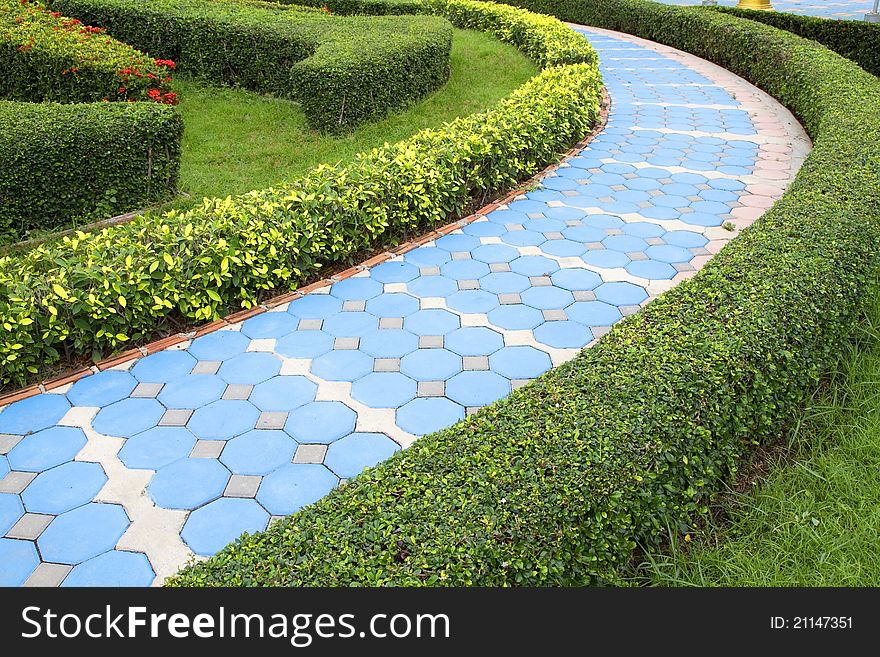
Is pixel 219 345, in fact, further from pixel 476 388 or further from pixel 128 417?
pixel 476 388

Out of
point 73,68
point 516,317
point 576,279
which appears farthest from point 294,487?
point 73,68

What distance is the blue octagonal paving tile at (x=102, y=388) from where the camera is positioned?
4113mm

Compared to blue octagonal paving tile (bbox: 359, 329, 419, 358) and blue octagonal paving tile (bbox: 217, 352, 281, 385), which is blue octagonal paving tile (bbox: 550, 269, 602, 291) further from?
blue octagonal paving tile (bbox: 217, 352, 281, 385)

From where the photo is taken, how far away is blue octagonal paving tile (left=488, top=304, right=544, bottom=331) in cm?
481

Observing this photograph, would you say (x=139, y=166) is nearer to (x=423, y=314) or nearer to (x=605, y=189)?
(x=423, y=314)

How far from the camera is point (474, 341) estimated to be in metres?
4.65

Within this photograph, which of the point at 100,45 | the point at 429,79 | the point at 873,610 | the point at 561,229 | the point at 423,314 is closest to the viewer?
the point at 873,610

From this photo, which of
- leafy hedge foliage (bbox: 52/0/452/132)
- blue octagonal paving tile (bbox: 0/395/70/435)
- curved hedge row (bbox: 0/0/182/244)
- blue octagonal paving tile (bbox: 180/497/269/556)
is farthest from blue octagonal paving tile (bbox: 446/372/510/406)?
leafy hedge foliage (bbox: 52/0/452/132)

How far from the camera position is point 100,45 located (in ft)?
29.6

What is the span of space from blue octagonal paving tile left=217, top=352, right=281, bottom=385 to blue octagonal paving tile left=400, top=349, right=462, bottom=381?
0.76 m

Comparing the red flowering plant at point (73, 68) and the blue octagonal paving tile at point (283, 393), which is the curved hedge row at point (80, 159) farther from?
the blue octagonal paving tile at point (283, 393)

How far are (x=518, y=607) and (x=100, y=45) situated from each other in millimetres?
9004

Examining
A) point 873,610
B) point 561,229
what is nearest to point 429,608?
point 873,610

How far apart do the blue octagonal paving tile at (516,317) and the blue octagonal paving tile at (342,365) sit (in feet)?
3.02
